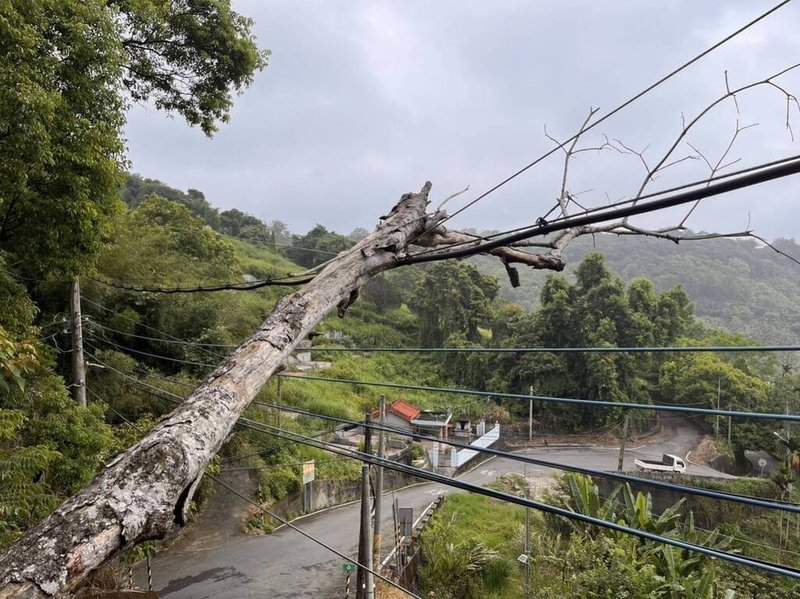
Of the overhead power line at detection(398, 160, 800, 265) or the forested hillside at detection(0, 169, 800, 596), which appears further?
the forested hillside at detection(0, 169, 800, 596)

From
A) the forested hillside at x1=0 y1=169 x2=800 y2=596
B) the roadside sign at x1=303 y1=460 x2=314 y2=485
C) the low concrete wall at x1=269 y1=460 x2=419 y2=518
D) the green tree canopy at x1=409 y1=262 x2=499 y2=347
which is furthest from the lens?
the green tree canopy at x1=409 y1=262 x2=499 y2=347

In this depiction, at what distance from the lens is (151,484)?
5.96 ft

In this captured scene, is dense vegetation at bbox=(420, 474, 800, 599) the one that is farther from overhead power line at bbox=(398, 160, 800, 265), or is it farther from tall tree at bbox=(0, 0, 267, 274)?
tall tree at bbox=(0, 0, 267, 274)

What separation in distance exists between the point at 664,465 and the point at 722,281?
5840 cm

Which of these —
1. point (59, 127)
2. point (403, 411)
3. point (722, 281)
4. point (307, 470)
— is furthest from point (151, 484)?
point (722, 281)

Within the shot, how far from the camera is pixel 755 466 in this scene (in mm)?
20078

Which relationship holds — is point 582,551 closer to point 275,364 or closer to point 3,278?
point 275,364

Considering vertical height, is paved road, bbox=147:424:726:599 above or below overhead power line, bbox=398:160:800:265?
below

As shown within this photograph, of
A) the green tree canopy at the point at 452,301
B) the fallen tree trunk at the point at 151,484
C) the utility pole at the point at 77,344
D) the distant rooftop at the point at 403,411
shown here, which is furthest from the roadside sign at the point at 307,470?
the green tree canopy at the point at 452,301

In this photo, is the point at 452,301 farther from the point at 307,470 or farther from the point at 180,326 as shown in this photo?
the point at 180,326

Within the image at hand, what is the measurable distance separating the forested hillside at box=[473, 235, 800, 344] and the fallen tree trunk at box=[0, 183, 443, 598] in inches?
1908

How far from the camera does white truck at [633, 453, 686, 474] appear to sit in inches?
683

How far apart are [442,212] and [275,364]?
2.08 metres

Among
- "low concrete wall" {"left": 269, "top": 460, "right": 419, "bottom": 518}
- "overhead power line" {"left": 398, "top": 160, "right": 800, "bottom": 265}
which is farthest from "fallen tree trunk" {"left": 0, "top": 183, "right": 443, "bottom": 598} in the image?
"low concrete wall" {"left": 269, "top": 460, "right": 419, "bottom": 518}
